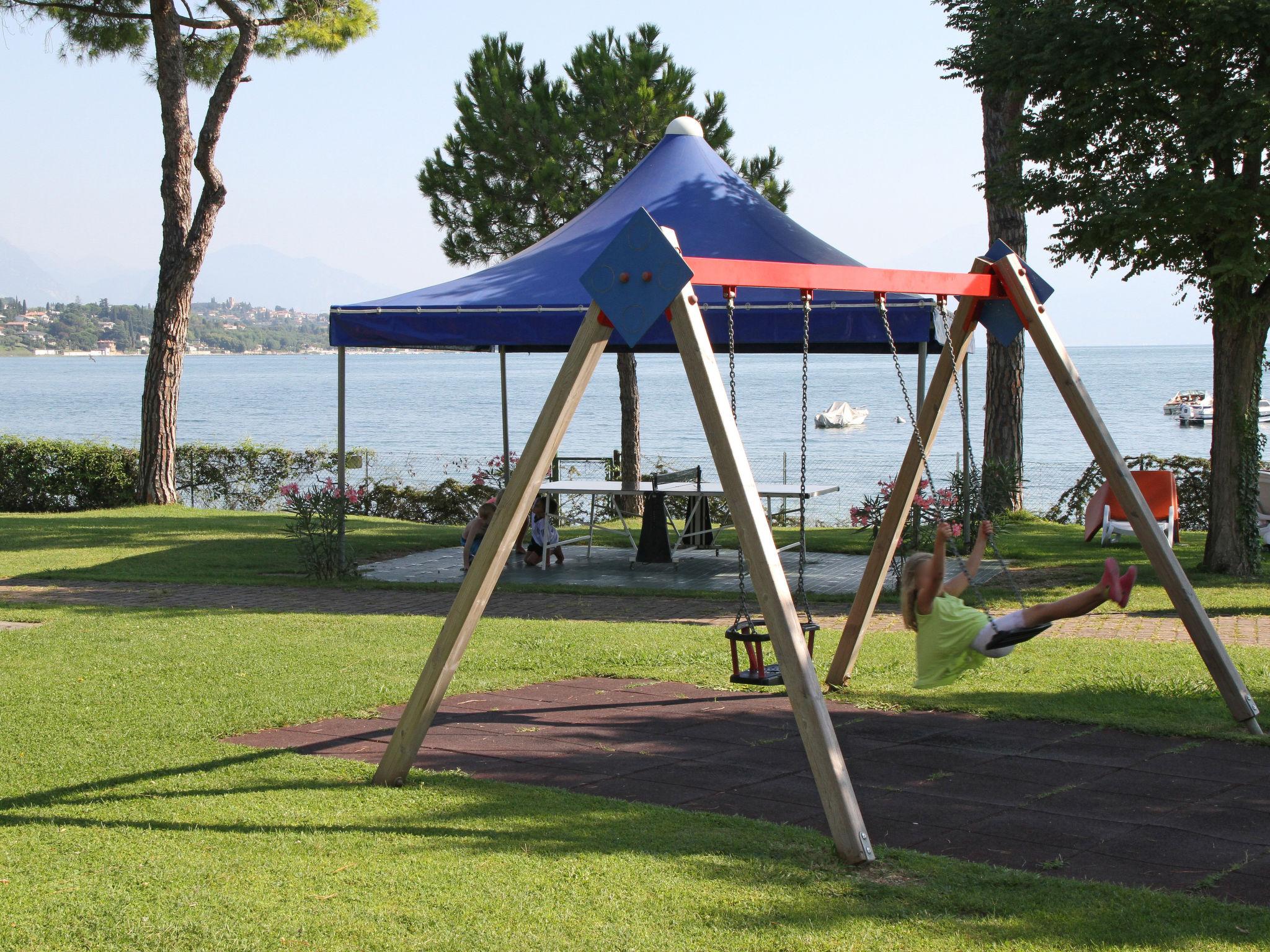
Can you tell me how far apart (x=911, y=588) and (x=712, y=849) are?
182cm

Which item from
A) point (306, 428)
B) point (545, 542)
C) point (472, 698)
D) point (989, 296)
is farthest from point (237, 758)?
point (306, 428)

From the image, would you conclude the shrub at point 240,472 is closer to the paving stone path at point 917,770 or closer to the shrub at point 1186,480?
the shrub at point 1186,480

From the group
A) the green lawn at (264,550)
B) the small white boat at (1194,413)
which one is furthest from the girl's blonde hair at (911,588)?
the small white boat at (1194,413)

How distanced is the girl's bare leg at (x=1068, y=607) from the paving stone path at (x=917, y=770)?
25.9 inches

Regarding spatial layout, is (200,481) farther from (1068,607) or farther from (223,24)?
(1068,607)

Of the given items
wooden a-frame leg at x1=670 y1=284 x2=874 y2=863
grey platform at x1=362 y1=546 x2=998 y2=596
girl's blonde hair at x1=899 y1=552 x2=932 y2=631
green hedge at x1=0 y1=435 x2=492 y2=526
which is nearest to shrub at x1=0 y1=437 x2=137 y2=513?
green hedge at x1=0 y1=435 x2=492 y2=526

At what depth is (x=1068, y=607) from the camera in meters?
5.04

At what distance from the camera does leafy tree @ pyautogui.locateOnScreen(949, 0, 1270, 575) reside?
389 inches

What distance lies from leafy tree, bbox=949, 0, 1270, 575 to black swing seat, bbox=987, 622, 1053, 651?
5.97 meters

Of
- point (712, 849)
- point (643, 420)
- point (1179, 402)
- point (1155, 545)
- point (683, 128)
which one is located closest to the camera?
point (712, 849)

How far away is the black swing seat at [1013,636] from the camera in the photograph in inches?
204

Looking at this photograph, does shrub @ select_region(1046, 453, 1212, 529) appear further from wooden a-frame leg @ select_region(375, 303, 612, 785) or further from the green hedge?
wooden a-frame leg @ select_region(375, 303, 612, 785)

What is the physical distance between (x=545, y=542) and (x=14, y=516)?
9895 mm

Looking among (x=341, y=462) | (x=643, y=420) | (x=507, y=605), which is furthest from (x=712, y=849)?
(x=643, y=420)
